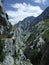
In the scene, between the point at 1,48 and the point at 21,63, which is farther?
the point at 21,63

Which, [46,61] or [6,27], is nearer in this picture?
[6,27]

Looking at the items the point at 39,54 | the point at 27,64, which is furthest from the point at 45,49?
the point at 27,64

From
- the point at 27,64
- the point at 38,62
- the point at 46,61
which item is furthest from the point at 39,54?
the point at 27,64

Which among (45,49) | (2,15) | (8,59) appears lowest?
(45,49)

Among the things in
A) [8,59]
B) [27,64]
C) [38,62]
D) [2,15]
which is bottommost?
[38,62]

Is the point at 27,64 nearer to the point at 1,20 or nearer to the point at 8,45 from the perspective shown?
the point at 8,45

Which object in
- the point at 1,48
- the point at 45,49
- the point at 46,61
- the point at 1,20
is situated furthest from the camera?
the point at 45,49

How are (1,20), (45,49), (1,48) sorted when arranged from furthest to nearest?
(45,49)
(1,20)
(1,48)

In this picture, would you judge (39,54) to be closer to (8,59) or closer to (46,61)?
(46,61)

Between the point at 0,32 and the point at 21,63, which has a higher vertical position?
the point at 0,32
